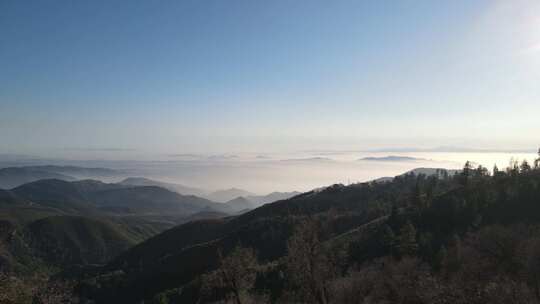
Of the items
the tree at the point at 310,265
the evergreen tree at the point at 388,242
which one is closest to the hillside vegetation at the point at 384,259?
the tree at the point at 310,265

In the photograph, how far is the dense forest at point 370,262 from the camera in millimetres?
35531

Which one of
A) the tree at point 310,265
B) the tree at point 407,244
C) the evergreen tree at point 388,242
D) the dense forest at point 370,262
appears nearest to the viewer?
the dense forest at point 370,262

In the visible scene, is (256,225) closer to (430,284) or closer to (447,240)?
(447,240)

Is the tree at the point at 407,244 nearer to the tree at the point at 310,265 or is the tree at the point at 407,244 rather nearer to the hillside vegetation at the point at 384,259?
the hillside vegetation at the point at 384,259

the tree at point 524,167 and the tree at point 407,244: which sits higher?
the tree at point 524,167

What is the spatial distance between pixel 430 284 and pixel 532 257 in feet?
52.1

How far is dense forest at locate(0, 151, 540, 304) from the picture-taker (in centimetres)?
3553

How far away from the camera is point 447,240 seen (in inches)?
3342

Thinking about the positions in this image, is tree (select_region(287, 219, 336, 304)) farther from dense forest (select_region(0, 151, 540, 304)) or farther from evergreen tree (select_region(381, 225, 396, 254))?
evergreen tree (select_region(381, 225, 396, 254))

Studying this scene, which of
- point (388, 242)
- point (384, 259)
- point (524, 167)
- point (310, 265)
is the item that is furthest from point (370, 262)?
point (524, 167)

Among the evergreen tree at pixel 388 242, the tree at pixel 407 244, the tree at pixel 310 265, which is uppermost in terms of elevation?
the tree at pixel 310 265

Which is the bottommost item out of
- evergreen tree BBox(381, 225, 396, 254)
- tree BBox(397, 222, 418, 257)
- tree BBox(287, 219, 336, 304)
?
evergreen tree BBox(381, 225, 396, 254)

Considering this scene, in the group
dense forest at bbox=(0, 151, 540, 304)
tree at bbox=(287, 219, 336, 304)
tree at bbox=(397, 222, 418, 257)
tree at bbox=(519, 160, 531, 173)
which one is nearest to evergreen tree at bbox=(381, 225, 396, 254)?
dense forest at bbox=(0, 151, 540, 304)

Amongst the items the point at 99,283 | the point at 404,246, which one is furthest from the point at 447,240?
the point at 99,283
